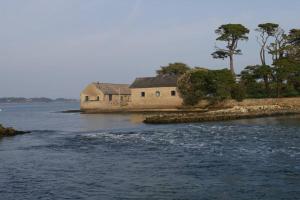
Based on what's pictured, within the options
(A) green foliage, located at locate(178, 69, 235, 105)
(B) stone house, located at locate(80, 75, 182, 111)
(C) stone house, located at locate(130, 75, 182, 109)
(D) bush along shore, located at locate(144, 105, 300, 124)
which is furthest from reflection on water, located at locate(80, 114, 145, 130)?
(B) stone house, located at locate(80, 75, 182, 111)

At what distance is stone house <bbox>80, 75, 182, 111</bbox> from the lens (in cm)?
6419

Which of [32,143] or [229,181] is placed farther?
[32,143]

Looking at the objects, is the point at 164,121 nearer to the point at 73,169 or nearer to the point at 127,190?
the point at 73,169

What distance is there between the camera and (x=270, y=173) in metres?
15.1

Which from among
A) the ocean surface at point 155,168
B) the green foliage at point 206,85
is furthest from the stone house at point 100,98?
the ocean surface at point 155,168

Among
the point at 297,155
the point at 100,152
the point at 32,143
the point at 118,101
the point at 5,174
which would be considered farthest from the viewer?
the point at 118,101

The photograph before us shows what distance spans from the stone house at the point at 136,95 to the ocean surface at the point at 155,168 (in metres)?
37.7

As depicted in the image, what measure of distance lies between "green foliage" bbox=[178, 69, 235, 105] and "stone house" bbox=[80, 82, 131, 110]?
1270cm

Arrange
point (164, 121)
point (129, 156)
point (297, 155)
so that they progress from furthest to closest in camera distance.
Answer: point (164, 121) < point (129, 156) < point (297, 155)

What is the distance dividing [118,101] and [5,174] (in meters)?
58.5

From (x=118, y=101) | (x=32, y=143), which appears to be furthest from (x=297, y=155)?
(x=118, y=101)

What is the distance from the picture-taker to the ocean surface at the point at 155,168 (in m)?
12.9

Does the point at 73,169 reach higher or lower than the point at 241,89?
lower

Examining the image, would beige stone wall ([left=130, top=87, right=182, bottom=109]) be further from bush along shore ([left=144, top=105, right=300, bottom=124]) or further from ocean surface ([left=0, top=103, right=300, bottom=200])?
ocean surface ([left=0, top=103, right=300, bottom=200])
